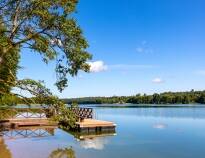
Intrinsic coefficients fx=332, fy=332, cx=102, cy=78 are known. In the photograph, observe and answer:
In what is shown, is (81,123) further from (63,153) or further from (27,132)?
(63,153)

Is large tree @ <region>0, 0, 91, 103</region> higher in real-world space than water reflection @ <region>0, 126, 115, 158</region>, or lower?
higher

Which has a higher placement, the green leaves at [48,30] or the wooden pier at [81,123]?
the green leaves at [48,30]

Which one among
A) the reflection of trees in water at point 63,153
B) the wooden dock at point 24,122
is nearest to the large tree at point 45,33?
the reflection of trees in water at point 63,153

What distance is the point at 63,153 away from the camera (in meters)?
20.1

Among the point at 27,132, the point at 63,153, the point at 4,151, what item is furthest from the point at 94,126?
the point at 4,151

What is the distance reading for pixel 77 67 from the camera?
868cm

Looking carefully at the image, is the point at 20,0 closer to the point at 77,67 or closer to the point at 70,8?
the point at 70,8

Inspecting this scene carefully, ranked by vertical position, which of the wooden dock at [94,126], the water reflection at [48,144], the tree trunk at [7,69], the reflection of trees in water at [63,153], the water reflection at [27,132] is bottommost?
the reflection of trees in water at [63,153]

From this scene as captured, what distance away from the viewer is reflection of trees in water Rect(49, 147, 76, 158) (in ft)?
62.7

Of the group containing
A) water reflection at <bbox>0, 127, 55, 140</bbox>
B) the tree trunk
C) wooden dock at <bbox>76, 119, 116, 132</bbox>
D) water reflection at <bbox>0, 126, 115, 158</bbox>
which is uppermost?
the tree trunk

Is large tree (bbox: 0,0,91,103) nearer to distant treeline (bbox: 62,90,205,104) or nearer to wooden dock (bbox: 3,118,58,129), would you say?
wooden dock (bbox: 3,118,58,129)

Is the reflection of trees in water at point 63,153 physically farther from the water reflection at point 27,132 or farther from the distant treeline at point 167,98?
the distant treeline at point 167,98

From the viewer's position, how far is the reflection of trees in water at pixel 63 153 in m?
19.1

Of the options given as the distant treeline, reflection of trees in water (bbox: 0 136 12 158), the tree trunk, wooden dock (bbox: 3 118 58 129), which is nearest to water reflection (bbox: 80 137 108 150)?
reflection of trees in water (bbox: 0 136 12 158)
